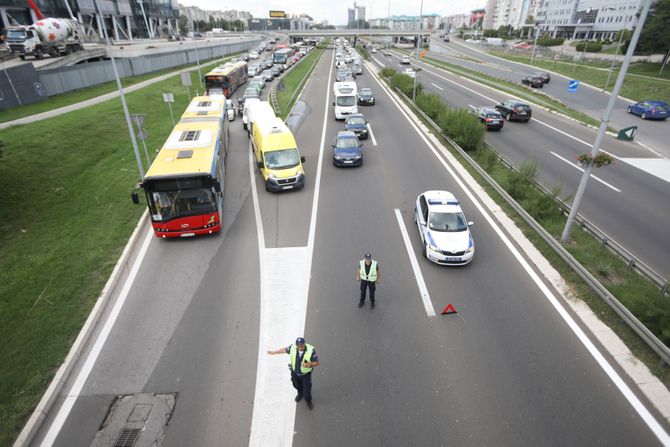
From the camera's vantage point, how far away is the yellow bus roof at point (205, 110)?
65.2ft

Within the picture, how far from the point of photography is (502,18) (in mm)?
190250

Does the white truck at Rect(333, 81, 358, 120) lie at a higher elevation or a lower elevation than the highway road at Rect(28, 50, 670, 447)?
higher

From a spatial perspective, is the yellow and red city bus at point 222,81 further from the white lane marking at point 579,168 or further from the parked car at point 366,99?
the white lane marking at point 579,168

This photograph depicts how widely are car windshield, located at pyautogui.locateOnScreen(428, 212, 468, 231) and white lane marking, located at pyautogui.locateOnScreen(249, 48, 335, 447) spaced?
4153 millimetres

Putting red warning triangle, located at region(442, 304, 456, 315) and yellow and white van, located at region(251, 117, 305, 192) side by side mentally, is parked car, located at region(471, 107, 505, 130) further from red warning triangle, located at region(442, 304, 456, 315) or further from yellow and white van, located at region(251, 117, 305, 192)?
red warning triangle, located at region(442, 304, 456, 315)

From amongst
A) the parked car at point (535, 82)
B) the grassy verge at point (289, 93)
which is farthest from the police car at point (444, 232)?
the parked car at point (535, 82)

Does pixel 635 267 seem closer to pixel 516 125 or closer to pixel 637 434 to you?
pixel 637 434

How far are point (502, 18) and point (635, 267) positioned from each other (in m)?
224

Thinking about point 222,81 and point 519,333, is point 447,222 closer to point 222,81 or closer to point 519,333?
point 519,333

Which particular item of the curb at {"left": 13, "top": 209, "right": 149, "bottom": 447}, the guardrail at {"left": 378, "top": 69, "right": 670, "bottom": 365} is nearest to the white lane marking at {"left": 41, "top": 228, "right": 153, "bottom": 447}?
the curb at {"left": 13, "top": 209, "right": 149, "bottom": 447}

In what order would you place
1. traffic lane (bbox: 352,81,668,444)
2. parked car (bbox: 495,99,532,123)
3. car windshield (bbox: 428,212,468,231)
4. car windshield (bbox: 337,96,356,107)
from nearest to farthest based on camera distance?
traffic lane (bbox: 352,81,668,444) < car windshield (bbox: 428,212,468,231) < parked car (bbox: 495,99,532,123) < car windshield (bbox: 337,96,356,107)

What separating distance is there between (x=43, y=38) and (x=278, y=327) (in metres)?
50.2

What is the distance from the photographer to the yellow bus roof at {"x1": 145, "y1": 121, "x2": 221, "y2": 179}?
1225 cm

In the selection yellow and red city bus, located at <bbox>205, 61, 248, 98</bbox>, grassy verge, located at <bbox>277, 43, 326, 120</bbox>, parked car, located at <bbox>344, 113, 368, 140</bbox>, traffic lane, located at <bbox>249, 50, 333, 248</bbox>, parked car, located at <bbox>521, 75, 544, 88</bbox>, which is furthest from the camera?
parked car, located at <bbox>521, 75, 544, 88</bbox>
